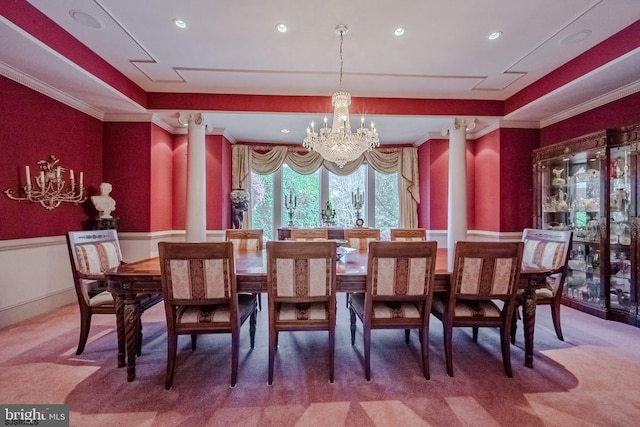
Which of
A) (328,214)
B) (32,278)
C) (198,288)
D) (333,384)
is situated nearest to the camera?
→ (198,288)

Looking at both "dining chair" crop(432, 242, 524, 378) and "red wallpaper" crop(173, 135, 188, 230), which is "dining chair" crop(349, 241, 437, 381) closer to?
"dining chair" crop(432, 242, 524, 378)

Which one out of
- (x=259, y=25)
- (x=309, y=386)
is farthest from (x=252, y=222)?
(x=309, y=386)

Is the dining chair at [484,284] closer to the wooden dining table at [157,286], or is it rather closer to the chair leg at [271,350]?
the wooden dining table at [157,286]

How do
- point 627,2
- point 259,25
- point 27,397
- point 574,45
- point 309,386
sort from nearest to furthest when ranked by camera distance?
point 27,397, point 309,386, point 627,2, point 259,25, point 574,45

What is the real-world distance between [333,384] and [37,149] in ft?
12.6

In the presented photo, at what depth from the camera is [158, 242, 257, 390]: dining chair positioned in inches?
70.2

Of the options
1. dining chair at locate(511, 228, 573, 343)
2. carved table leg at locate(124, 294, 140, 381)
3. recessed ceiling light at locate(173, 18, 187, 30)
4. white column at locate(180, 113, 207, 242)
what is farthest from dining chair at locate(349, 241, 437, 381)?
white column at locate(180, 113, 207, 242)

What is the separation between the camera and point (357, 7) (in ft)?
7.65

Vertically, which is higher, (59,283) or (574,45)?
(574,45)

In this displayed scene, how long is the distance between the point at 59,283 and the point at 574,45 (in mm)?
6135

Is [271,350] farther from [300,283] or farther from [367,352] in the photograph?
[367,352]

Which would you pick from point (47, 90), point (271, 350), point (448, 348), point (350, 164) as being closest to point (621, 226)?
point (448, 348)

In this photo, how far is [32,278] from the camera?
10.2 feet

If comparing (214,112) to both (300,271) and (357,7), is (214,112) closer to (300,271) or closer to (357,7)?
(357,7)
